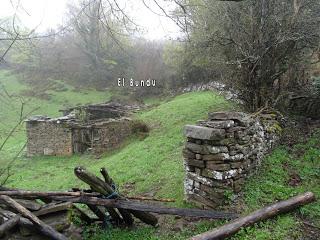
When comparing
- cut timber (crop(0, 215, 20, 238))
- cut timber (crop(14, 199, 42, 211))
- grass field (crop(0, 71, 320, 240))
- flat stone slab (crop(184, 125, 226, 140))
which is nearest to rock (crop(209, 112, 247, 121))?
flat stone slab (crop(184, 125, 226, 140))

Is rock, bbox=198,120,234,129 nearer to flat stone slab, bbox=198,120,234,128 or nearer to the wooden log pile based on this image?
flat stone slab, bbox=198,120,234,128

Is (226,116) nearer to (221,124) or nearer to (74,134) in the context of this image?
(221,124)

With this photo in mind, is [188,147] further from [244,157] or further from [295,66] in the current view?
[295,66]

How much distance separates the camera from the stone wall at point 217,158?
20.2 feet

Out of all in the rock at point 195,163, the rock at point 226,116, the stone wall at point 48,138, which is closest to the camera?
the rock at point 195,163

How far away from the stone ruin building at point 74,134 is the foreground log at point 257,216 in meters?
10.2

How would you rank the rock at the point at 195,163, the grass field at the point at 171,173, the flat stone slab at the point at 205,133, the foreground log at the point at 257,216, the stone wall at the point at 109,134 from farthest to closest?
the stone wall at the point at 109,134, the rock at the point at 195,163, the flat stone slab at the point at 205,133, the grass field at the point at 171,173, the foreground log at the point at 257,216

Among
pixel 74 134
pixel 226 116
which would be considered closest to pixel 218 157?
pixel 226 116

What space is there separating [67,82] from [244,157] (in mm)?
30847

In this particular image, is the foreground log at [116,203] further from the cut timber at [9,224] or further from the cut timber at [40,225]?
the cut timber at [9,224]

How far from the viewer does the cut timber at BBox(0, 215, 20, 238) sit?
445cm

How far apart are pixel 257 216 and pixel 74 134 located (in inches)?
493

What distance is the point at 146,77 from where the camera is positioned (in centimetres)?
3027

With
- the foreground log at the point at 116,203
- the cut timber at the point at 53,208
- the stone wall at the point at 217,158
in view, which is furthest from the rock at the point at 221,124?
the cut timber at the point at 53,208
